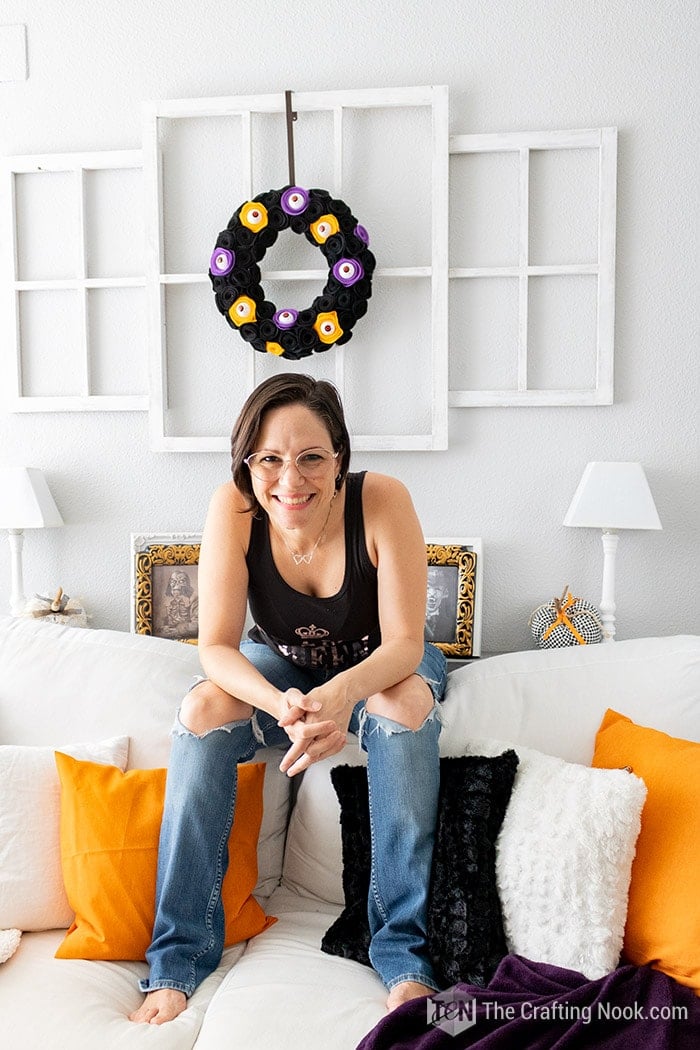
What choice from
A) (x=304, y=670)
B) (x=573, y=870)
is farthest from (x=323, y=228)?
(x=573, y=870)

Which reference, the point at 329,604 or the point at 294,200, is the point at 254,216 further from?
the point at 329,604

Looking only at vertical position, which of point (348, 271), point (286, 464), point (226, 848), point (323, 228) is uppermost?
point (323, 228)

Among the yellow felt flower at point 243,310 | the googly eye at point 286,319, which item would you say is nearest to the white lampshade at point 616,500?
the googly eye at point 286,319

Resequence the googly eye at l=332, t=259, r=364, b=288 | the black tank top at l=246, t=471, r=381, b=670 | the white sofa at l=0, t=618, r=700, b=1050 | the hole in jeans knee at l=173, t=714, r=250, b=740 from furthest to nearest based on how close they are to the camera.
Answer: the googly eye at l=332, t=259, r=364, b=288, the black tank top at l=246, t=471, r=381, b=670, the hole in jeans knee at l=173, t=714, r=250, b=740, the white sofa at l=0, t=618, r=700, b=1050

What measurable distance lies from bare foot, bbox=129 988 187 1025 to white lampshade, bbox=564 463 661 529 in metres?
1.35

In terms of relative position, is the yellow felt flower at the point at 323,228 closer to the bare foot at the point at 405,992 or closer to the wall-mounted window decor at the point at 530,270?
the wall-mounted window decor at the point at 530,270

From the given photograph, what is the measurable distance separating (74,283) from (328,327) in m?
0.75

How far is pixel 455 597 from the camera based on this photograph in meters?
2.33

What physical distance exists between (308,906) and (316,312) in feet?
4.64

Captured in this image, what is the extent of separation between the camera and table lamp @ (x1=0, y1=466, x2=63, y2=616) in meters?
2.32

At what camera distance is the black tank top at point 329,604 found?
1.72 m

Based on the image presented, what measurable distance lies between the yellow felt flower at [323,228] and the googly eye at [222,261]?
0.72ft

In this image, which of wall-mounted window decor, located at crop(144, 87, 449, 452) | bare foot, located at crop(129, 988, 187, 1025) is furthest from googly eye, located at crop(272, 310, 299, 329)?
bare foot, located at crop(129, 988, 187, 1025)

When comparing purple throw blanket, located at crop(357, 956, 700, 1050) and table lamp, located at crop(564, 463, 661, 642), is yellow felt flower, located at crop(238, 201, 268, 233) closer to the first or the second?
table lamp, located at crop(564, 463, 661, 642)
